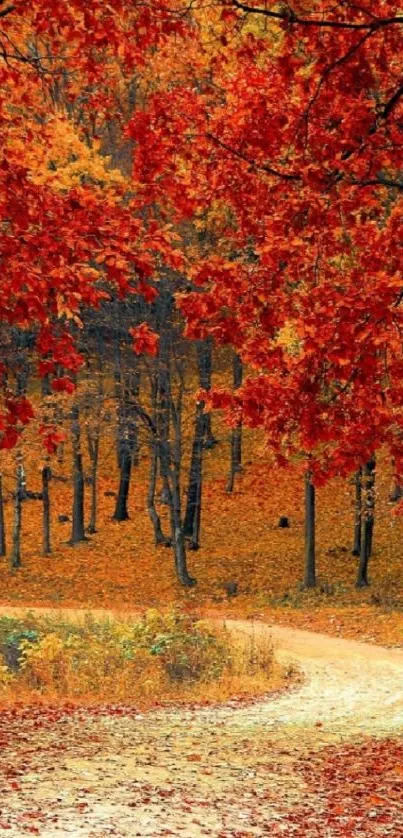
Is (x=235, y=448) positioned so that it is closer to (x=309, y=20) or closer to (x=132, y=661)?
(x=132, y=661)

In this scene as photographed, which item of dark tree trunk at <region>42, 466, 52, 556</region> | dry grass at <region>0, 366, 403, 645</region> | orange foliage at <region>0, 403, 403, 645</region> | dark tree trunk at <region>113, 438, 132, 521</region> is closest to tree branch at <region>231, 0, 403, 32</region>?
orange foliage at <region>0, 403, 403, 645</region>

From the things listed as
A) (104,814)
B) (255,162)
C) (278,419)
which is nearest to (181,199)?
(255,162)

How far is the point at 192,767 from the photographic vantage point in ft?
32.7

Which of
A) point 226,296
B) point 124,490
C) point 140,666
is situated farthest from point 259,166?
point 124,490

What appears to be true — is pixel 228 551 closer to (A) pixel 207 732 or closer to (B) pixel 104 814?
(A) pixel 207 732

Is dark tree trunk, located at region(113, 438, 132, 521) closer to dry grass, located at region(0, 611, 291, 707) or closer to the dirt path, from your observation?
dry grass, located at region(0, 611, 291, 707)

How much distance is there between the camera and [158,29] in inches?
341

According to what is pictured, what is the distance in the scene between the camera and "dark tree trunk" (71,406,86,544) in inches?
1325

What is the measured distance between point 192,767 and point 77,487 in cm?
2456

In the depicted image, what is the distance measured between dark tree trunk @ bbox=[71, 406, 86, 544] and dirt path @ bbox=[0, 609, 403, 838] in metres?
18.8

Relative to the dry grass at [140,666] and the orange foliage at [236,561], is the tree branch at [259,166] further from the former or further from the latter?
the orange foliage at [236,561]

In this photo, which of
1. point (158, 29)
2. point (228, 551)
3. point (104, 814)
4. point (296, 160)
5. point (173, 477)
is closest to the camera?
point (104, 814)

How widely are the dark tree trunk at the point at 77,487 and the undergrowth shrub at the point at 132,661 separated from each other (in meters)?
15.1

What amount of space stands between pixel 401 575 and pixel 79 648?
51.2ft
